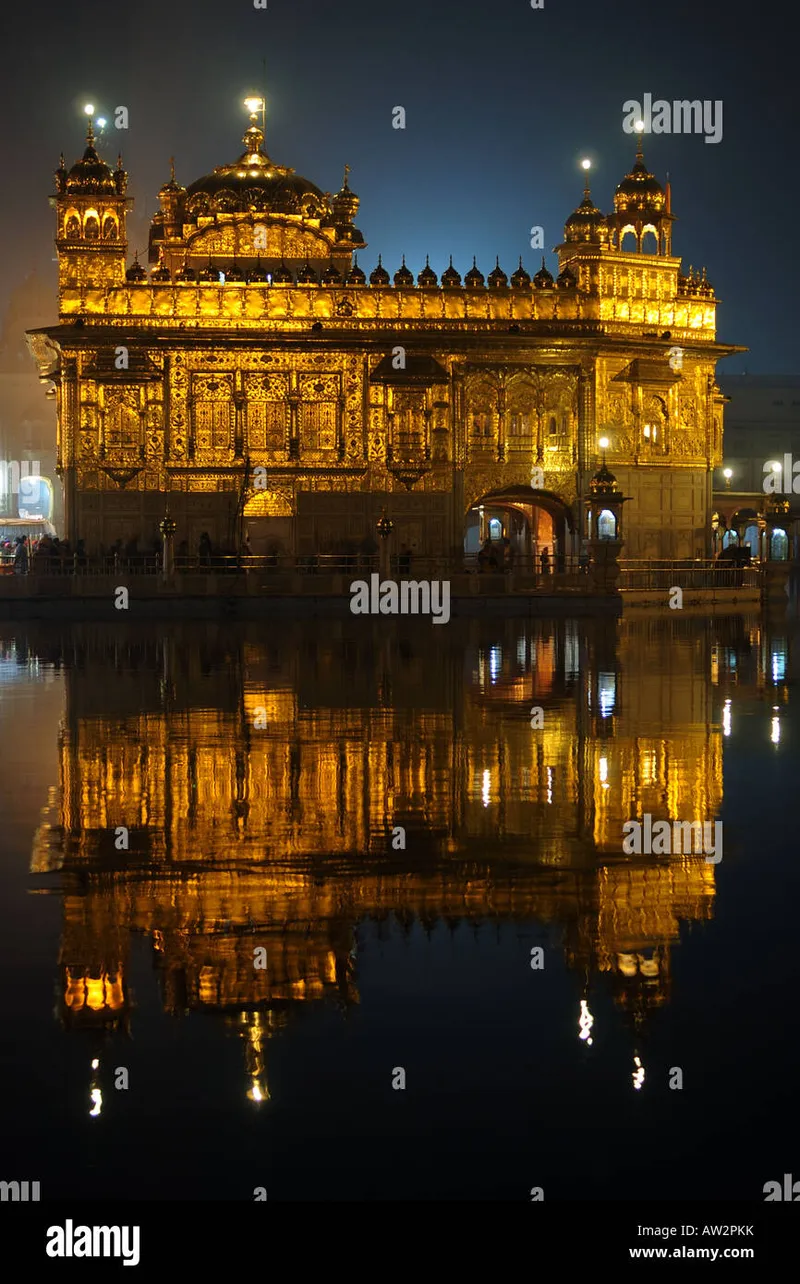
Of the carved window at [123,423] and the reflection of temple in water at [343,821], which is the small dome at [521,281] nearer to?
the carved window at [123,423]

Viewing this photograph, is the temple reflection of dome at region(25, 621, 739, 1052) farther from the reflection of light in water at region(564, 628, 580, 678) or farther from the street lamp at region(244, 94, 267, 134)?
the street lamp at region(244, 94, 267, 134)

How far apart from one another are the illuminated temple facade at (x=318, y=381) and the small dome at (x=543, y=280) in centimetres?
9

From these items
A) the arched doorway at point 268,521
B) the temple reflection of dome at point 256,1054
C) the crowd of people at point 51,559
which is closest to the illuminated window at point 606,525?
the arched doorway at point 268,521

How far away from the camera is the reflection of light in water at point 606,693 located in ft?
52.2

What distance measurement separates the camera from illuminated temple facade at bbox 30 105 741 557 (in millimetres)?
47438

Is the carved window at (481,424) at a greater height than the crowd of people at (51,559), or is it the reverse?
the carved window at (481,424)

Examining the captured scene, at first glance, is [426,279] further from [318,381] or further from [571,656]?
[571,656]

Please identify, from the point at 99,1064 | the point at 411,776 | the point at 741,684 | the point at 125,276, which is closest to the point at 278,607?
the point at 125,276

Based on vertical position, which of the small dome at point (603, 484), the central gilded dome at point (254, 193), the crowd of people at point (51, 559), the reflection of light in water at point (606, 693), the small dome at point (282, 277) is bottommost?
the reflection of light in water at point (606, 693)

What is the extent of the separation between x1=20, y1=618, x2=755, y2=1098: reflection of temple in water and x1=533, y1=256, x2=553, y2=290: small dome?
32430 mm

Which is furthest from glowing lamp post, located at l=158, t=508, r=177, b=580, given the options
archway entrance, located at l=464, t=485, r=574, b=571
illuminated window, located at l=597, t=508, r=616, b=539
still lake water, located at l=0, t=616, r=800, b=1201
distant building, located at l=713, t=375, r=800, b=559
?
distant building, located at l=713, t=375, r=800, b=559

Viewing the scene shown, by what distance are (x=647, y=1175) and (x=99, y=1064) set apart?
6.31ft

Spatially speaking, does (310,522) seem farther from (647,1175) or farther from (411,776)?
(647,1175)

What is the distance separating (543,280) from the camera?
50.0 metres
